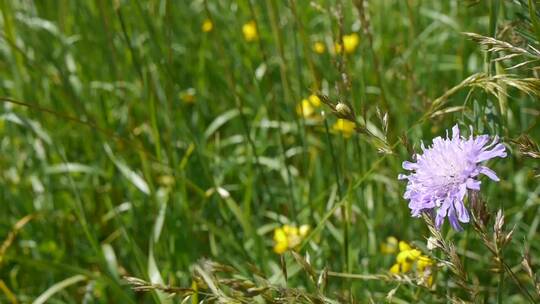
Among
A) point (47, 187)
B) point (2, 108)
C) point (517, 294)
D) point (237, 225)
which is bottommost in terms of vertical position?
point (517, 294)

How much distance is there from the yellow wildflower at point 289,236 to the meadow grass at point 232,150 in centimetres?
3

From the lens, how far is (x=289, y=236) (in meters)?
1.73

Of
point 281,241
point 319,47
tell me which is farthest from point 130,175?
point 319,47

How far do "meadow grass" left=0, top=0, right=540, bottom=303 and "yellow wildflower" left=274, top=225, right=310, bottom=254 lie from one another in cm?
3

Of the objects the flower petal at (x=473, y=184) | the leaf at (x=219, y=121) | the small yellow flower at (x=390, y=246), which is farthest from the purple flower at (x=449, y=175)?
the leaf at (x=219, y=121)

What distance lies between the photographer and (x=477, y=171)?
1004mm

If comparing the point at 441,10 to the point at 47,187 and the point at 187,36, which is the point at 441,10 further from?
the point at 47,187

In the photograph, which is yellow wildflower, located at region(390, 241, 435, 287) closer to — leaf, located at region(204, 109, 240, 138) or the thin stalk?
the thin stalk

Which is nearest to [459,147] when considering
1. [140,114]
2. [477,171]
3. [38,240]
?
[477,171]

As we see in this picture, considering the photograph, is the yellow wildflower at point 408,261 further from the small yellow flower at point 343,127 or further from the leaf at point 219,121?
the leaf at point 219,121

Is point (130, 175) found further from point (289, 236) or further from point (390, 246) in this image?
point (390, 246)

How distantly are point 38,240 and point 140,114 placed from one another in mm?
555

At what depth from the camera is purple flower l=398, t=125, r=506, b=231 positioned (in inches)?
39.6

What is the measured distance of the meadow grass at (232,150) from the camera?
164 centimetres
